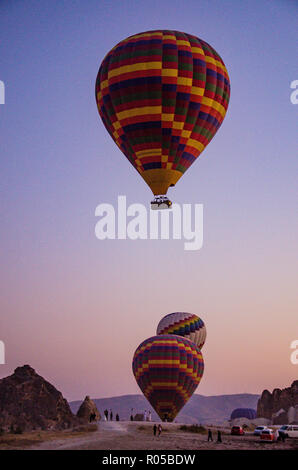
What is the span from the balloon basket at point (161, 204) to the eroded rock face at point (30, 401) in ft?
194

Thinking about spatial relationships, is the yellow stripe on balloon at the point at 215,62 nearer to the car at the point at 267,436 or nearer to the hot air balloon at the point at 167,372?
the car at the point at 267,436

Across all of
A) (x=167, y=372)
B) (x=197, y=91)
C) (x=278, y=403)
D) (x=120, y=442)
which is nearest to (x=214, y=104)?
(x=197, y=91)

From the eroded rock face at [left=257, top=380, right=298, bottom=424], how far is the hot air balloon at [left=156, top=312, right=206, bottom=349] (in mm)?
40999

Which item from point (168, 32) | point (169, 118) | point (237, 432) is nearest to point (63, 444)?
point (237, 432)

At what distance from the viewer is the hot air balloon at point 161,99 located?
5159 cm

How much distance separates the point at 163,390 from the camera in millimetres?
68938

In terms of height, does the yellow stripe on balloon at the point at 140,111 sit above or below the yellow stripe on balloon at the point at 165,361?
above

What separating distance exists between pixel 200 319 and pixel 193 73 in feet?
145

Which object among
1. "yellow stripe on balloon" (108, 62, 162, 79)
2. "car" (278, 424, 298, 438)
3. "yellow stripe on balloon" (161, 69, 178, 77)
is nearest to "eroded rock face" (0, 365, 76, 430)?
"car" (278, 424, 298, 438)

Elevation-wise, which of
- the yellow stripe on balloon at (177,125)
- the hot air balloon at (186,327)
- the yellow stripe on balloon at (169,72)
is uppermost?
the yellow stripe on balloon at (169,72)

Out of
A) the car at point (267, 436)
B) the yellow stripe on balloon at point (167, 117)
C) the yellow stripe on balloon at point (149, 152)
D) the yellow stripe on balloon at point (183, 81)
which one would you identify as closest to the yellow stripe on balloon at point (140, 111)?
the yellow stripe on balloon at point (167, 117)

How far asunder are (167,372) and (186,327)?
2068 cm

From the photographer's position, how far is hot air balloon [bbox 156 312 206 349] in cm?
8838
